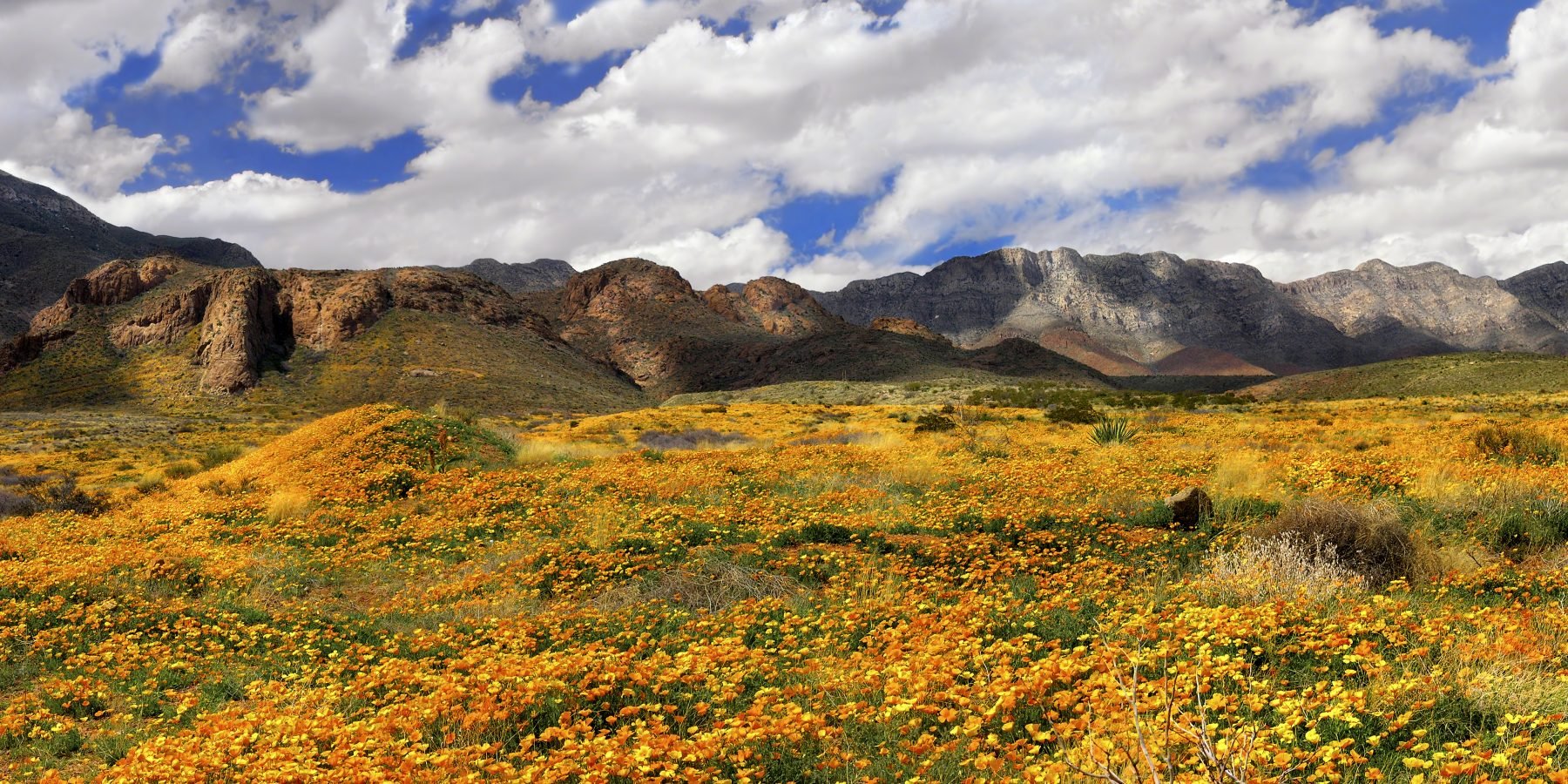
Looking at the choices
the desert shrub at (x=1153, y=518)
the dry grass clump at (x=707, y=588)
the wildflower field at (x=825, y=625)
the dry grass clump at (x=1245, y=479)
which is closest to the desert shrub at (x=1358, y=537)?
the wildflower field at (x=825, y=625)

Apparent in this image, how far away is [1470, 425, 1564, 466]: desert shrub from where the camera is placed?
1494 centimetres

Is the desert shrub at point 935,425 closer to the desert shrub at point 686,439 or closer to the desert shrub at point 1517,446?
the desert shrub at point 686,439

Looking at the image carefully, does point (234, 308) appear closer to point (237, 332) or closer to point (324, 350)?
point (237, 332)

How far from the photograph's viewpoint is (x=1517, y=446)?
16.1m

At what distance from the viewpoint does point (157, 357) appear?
7969cm

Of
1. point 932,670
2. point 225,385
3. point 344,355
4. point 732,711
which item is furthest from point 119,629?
point 344,355

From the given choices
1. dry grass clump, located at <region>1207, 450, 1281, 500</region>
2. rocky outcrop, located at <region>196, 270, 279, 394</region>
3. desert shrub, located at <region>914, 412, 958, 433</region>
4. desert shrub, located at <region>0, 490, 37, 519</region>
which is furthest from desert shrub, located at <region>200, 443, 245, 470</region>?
rocky outcrop, located at <region>196, 270, 279, 394</region>

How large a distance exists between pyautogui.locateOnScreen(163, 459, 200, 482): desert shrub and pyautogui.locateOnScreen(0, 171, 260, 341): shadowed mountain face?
108085 mm

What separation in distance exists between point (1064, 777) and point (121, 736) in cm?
757

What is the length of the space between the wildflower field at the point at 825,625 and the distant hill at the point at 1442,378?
67413 mm

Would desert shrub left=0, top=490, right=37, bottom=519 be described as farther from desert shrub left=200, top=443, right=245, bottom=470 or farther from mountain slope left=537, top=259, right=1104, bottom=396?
mountain slope left=537, top=259, right=1104, bottom=396

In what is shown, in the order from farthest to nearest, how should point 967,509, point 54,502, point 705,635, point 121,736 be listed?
1. point 54,502
2. point 967,509
3. point 705,635
4. point 121,736

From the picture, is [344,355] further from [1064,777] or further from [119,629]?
[1064,777]

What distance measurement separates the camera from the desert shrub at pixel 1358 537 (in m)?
8.45
